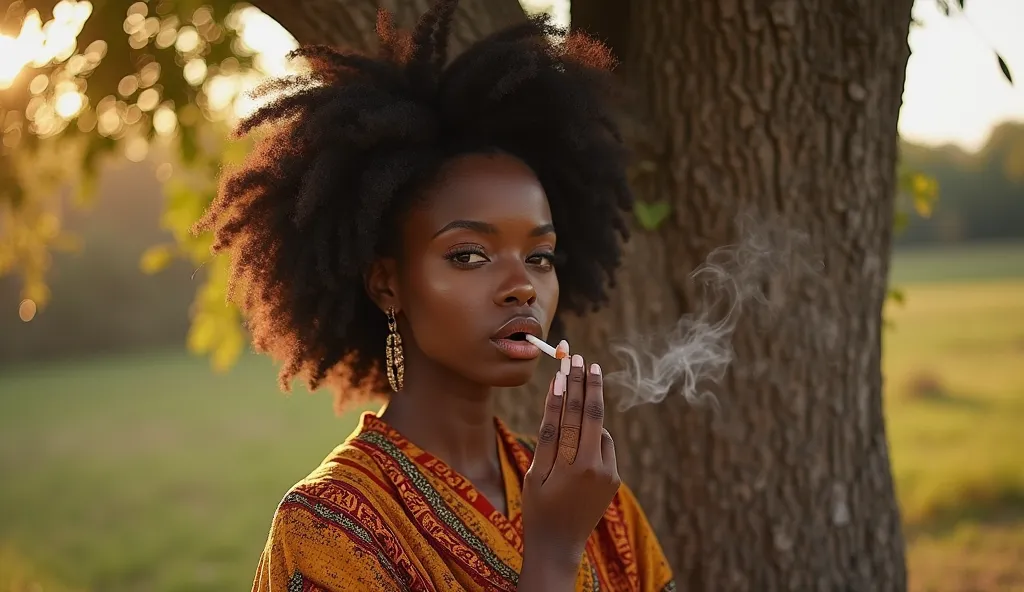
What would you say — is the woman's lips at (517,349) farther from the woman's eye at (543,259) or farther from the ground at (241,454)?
the ground at (241,454)

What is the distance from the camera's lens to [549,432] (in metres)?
1.98

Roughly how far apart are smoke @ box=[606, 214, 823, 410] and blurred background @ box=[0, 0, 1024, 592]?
0.80 meters

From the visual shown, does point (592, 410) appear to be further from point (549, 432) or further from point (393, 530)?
point (393, 530)

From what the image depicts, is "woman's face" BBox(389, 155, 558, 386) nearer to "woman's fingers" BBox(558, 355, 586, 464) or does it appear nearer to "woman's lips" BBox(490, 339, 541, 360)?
"woman's lips" BBox(490, 339, 541, 360)

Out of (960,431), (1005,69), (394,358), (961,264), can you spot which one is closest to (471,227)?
(394,358)

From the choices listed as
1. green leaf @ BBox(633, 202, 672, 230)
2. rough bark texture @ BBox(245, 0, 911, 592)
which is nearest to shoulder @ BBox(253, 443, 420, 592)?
rough bark texture @ BBox(245, 0, 911, 592)

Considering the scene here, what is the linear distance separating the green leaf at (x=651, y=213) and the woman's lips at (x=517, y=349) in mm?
965

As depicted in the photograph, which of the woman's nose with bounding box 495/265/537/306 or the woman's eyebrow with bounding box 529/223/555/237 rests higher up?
the woman's eyebrow with bounding box 529/223/555/237

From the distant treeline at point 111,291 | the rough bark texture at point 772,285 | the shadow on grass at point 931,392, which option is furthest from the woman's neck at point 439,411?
the distant treeline at point 111,291

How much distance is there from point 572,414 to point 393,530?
482 mm

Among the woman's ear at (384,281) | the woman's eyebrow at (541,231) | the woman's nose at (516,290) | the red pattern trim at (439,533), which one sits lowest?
the red pattern trim at (439,533)

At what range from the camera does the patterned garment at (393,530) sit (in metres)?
1.98

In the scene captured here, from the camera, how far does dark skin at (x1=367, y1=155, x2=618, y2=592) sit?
77.9 inches

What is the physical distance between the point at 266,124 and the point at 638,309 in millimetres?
1283
